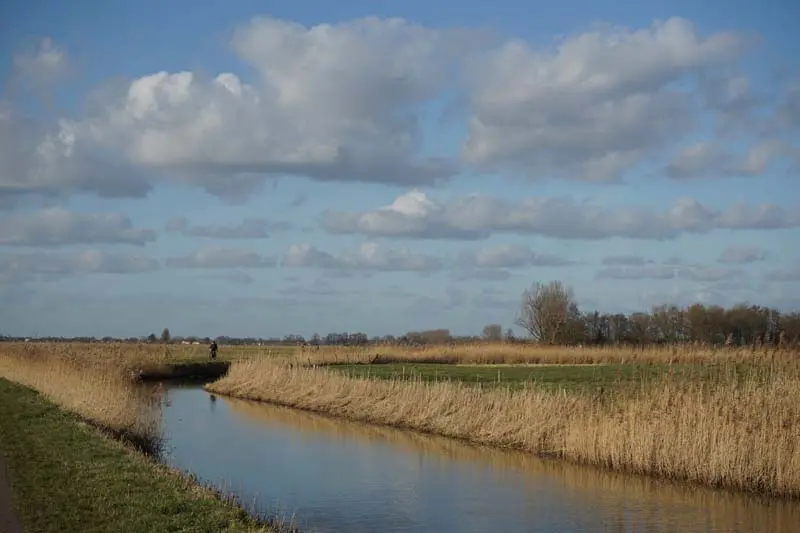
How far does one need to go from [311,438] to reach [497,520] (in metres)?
10.4

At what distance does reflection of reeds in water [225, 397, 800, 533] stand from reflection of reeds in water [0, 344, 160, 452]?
16.2ft

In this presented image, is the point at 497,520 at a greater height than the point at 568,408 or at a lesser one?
lesser

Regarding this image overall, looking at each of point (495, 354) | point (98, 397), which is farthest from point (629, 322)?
point (98, 397)

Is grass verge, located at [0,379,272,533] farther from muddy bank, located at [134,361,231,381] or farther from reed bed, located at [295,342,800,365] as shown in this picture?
muddy bank, located at [134,361,231,381]

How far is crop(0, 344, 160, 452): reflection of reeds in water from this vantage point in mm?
18781

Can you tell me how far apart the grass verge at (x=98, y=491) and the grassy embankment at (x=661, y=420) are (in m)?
8.13

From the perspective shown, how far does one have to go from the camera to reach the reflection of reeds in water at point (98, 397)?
18.8 meters

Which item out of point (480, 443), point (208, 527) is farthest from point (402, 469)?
point (208, 527)

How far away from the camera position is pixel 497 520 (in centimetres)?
1231

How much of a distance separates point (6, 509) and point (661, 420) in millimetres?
10975

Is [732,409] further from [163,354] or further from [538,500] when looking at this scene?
[163,354]

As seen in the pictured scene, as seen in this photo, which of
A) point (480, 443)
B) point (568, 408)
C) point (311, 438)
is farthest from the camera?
point (311, 438)

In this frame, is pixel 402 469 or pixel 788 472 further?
pixel 402 469

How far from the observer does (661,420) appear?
15.3 meters
